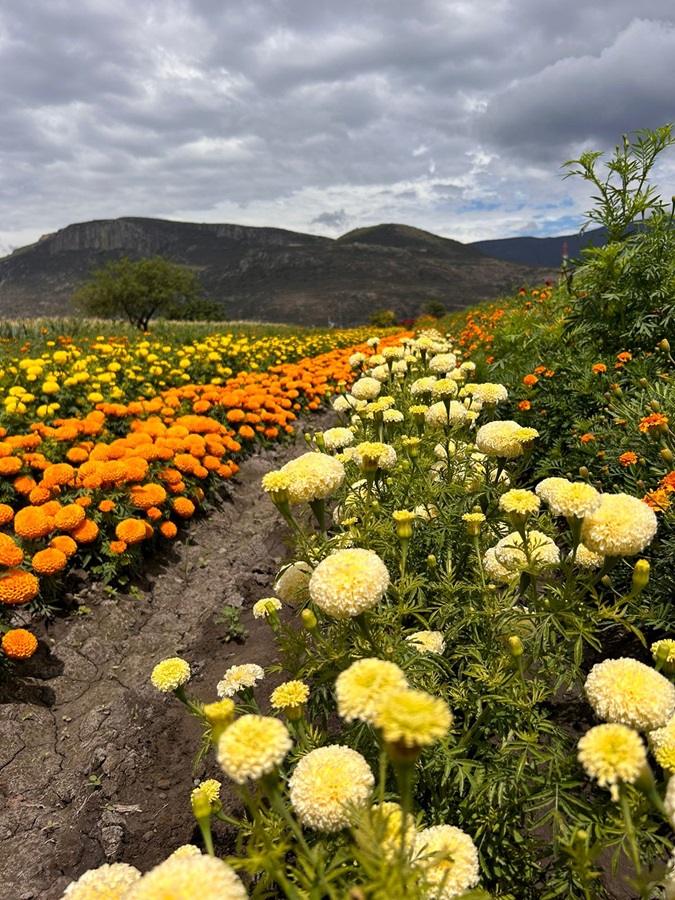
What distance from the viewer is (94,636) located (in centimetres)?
336

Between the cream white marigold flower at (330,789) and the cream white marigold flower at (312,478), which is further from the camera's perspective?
the cream white marigold flower at (312,478)

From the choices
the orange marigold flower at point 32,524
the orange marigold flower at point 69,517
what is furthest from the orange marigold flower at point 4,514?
the orange marigold flower at point 69,517

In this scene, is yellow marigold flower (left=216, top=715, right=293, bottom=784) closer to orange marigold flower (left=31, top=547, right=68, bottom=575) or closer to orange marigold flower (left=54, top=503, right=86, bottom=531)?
orange marigold flower (left=31, top=547, right=68, bottom=575)

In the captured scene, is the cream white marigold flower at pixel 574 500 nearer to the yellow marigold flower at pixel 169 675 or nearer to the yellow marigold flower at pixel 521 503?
the yellow marigold flower at pixel 521 503

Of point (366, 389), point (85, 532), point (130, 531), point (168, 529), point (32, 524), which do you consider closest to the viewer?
point (366, 389)

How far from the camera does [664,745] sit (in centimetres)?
96

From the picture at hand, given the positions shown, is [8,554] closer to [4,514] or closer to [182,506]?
[4,514]

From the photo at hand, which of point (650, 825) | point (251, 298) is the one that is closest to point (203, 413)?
point (650, 825)

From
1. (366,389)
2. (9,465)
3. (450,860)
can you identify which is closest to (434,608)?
(450,860)

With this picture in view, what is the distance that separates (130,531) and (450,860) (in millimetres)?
3210

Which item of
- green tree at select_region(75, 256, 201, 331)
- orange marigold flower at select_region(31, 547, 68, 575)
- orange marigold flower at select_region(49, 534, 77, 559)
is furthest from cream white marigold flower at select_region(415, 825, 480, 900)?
green tree at select_region(75, 256, 201, 331)

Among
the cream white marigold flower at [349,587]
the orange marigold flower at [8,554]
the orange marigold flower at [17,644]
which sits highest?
the cream white marigold flower at [349,587]

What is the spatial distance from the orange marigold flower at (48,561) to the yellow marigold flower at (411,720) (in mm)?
2971

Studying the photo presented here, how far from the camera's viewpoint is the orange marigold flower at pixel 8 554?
111 inches
